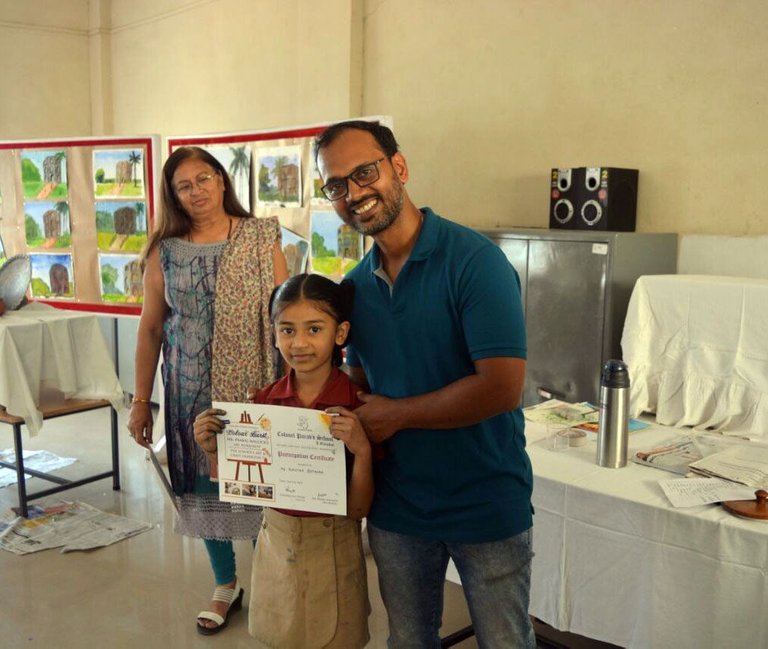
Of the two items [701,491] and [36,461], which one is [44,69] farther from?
[701,491]

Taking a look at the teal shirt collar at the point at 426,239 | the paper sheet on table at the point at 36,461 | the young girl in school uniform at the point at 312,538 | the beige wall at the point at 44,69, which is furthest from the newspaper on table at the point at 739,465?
the beige wall at the point at 44,69

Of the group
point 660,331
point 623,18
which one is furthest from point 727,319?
point 623,18

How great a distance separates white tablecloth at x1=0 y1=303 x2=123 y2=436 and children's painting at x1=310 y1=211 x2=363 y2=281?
1328mm

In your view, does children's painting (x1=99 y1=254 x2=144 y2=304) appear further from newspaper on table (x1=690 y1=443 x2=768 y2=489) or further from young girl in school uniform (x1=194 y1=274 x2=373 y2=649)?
newspaper on table (x1=690 y1=443 x2=768 y2=489)

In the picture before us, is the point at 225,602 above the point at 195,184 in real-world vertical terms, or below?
below

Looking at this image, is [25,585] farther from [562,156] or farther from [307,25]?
[307,25]

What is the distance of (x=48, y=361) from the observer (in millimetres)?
4484

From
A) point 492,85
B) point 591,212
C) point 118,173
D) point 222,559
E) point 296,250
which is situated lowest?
point 222,559

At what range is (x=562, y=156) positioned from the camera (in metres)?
4.30

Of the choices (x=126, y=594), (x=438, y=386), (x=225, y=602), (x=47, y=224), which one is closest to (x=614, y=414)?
(x=438, y=386)

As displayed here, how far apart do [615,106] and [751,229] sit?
91cm

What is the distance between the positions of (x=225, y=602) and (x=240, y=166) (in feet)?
8.68

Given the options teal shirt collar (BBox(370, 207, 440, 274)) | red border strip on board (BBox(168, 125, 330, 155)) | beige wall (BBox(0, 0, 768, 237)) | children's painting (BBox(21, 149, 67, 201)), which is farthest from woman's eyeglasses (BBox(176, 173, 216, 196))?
children's painting (BBox(21, 149, 67, 201))

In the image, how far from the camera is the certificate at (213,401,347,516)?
5.50ft
